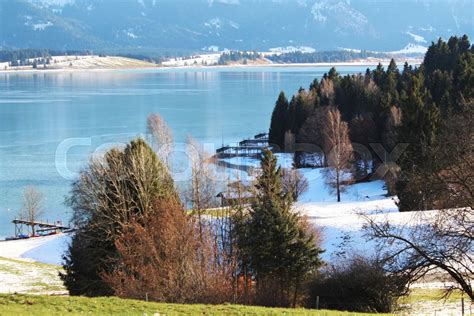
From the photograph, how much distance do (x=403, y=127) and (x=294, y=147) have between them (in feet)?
74.8

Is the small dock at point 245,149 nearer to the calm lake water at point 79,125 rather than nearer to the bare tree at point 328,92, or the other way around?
the calm lake water at point 79,125

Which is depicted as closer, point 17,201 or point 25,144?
point 17,201

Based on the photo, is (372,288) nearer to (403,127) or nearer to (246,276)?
(246,276)

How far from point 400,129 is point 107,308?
89.3 ft

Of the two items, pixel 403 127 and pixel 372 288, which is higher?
pixel 403 127

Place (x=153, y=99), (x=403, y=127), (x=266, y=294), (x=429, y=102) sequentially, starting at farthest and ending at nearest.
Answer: (x=153, y=99) → (x=429, y=102) → (x=403, y=127) → (x=266, y=294)

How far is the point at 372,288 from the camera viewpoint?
18.2 m

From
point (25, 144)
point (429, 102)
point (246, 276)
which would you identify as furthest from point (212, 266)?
point (25, 144)

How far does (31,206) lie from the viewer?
138ft

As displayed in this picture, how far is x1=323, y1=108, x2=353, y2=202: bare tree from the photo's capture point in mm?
42750

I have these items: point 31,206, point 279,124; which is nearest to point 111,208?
point 31,206

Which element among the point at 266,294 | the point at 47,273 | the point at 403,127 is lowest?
the point at 47,273

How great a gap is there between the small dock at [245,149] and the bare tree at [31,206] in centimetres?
1976

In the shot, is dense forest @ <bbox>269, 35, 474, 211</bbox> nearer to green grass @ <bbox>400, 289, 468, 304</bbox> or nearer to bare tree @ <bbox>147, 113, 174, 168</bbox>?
green grass @ <bbox>400, 289, 468, 304</bbox>
